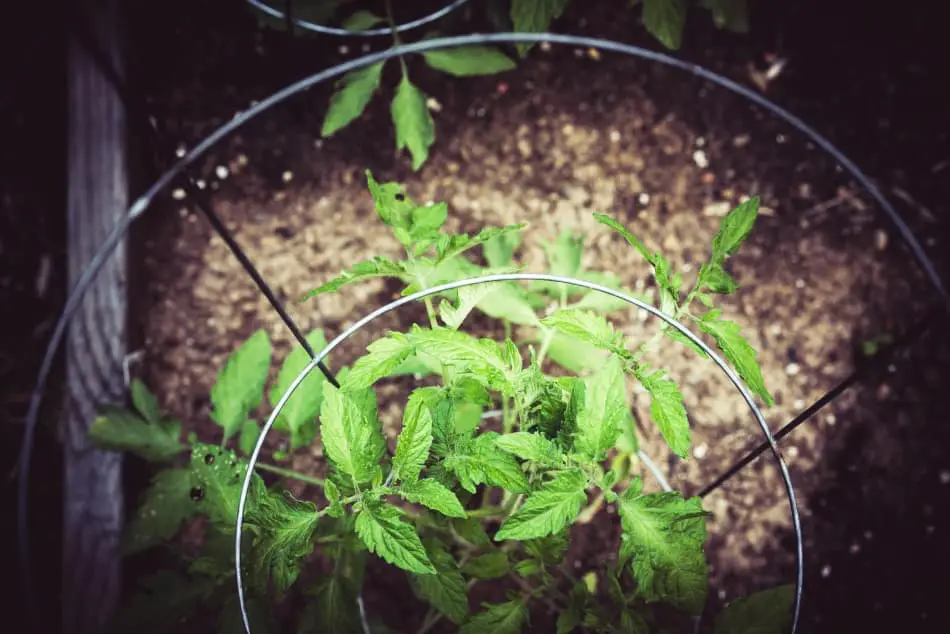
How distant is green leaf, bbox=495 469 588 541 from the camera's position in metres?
0.85

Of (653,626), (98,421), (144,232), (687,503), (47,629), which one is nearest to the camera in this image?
(687,503)

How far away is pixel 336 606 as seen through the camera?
1.10 meters

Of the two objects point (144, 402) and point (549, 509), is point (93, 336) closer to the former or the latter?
point (144, 402)

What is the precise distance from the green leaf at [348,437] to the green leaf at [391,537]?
5cm

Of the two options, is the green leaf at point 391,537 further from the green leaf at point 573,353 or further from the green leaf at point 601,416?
the green leaf at point 573,353

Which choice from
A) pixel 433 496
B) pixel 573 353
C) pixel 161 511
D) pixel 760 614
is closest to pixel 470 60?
pixel 573 353

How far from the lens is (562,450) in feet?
3.07

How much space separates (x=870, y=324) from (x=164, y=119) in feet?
6.44

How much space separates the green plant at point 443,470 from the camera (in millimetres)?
890

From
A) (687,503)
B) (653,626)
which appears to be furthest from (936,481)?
(687,503)

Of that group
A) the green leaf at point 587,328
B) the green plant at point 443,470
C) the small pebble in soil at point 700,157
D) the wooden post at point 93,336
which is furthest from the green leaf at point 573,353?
the wooden post at point 93,336

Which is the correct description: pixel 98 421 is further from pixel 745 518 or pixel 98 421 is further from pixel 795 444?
pixel 795 444

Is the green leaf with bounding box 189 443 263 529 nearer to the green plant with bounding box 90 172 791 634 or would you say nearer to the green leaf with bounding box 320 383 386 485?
the green plant with bounding box 90 172 791 634

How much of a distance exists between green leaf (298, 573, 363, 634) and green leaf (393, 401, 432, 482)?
0.36 meters
